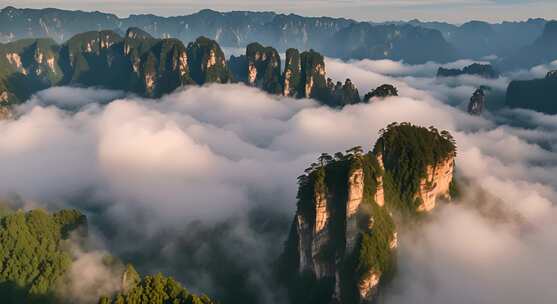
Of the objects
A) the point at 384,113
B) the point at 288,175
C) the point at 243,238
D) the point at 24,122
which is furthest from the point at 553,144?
the point at 24,122

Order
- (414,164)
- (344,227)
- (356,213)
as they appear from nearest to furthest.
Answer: (356,213) < (344,227) < (414,164)

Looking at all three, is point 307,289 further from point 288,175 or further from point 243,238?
point 288,175

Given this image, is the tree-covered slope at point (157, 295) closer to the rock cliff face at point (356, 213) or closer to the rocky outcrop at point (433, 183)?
the rock cliff face at point (356, 213)

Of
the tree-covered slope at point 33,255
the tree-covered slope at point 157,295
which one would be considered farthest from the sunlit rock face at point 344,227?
the tree-covered slope at point 33,255

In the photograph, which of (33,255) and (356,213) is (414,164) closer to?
(356,213)

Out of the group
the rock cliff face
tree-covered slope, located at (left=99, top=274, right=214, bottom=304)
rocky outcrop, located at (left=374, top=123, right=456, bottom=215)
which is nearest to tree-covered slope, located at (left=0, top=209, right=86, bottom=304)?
tree-covered slope, located at (left=99, top=274, right=214, bottom=304)

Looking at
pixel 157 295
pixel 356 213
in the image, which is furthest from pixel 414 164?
pixel 157 295

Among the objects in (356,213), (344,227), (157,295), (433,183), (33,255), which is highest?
(356,213)

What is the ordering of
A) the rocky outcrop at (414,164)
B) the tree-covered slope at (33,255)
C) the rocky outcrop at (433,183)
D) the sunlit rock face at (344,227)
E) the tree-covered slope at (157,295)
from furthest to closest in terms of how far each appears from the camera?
the rocky outcrop at (433,183), the rocky outcrop at (414,164), the tree-covered slope at (33,255), the sunlit rock face at (344,227), the tree-covered slope at (157,295)
